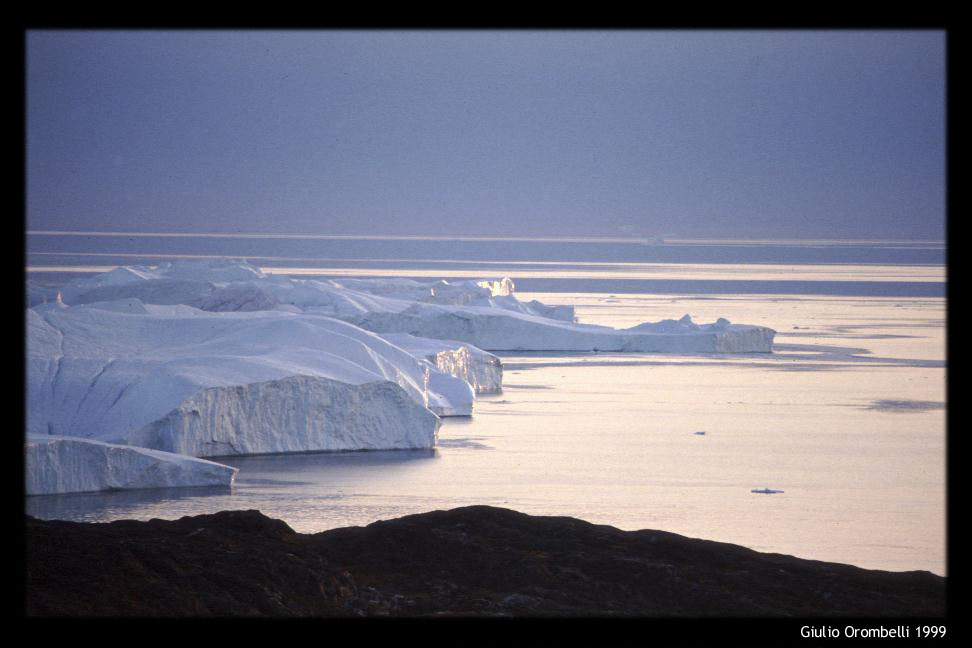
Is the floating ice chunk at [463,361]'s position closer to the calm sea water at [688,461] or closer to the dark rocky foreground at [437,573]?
the calm sea water at [688,461]

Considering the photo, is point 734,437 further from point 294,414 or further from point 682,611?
point 682,611

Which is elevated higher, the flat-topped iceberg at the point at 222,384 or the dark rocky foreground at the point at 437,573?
the flat-topped iceberg at the point at 222,384

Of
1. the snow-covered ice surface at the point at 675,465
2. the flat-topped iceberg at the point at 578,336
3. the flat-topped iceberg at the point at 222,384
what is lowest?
the snow-covered ice surface at the point at 675,465

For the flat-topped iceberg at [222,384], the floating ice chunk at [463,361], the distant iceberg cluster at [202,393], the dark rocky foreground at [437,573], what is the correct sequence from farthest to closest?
the floating ice chunk at [463,361] < the flat-topped iceberg at [222,384] < the distant iceberg cluster at [202,393] < the dark rocky foreground at [437,573]

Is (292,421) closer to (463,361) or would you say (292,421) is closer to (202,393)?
(202,393)

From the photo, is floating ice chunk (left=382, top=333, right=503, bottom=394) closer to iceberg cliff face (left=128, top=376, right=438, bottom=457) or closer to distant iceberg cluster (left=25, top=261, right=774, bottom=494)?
distant iceberg cluster (left=25, top=261, right=774, bottom=494)

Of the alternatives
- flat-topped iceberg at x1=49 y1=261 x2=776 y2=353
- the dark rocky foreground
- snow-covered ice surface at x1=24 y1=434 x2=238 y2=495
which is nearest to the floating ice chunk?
flat-topped iceberg at x1=49 y1=261 x2=776 y2=353

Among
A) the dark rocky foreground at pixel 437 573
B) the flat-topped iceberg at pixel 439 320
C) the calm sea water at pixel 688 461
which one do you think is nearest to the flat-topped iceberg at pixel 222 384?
the calm sea water at pixel 688 461
